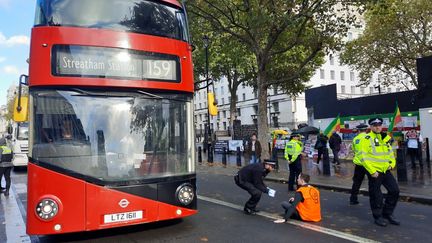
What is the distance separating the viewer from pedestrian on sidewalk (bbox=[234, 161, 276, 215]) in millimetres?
7961

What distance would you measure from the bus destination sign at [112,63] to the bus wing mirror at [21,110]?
2.54 feet

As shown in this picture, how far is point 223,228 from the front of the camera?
6.91 meters

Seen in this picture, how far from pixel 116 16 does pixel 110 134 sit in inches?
78.2

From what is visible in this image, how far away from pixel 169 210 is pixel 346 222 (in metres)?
3.23

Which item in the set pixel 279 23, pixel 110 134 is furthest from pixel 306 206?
pixel 279 23

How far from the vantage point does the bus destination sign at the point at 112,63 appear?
5.99m

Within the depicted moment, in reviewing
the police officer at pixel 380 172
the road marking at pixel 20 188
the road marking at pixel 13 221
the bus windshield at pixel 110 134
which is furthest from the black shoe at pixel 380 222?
the road marking at pixel 20 188

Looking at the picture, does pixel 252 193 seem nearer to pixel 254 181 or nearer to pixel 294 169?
pixel 254 181

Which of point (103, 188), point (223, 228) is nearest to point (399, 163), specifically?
point (223, 228)

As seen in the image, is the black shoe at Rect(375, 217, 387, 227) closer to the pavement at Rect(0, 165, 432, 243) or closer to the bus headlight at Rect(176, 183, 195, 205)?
the pavement at Rect(0, 165, 432, 243)

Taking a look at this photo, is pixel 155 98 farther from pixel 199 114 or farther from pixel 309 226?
pixel 199 114

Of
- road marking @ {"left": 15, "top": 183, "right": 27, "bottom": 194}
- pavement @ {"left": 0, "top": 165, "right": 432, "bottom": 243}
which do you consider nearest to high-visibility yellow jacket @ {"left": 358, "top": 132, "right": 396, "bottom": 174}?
pavement @ {"left": 0, "top": 165, "right": 432, "bottom": 243}

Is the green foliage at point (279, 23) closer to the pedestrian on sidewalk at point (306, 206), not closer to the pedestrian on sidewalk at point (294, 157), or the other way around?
the pedestrian on sidewalk at point (294, 157)

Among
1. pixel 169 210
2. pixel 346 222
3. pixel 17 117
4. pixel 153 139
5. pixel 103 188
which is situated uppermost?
pixel 17 117
